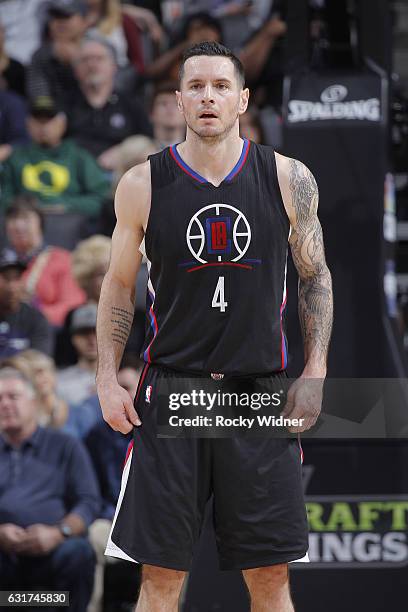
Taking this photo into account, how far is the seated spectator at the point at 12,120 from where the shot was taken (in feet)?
21.8

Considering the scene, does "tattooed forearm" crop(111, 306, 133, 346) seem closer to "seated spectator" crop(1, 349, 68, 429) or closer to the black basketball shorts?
the black basketball shorts

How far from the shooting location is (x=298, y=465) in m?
3.13

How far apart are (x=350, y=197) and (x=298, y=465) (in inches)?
61.9

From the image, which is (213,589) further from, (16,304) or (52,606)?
(16,304)

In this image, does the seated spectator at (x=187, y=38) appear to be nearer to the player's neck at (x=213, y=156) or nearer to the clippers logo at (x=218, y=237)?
the player's neck at (x=213, y=156)

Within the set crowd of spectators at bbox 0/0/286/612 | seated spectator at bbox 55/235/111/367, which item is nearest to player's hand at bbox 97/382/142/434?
crowd of spectators at bbox 0/0/286/612

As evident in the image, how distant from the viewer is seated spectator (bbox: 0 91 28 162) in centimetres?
666

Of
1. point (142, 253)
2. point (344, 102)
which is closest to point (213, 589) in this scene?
point (142, 253)

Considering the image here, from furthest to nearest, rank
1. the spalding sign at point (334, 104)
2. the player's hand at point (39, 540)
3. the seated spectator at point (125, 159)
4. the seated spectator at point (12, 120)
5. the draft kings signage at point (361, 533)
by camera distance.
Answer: the seated spectator at point (12, 120)
the seated spectator at point (125, 159)
the player's hand at point (39, 540)
the spalding sign at point (334, 104)
the draft kings signage at point (361, 533)

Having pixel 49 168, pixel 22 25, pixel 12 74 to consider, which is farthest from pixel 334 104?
pixel 22 25

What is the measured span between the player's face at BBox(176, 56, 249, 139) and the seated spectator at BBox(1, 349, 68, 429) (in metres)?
2.61

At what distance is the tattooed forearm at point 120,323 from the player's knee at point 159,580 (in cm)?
69

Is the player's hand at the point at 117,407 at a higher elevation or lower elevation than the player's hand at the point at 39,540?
higher

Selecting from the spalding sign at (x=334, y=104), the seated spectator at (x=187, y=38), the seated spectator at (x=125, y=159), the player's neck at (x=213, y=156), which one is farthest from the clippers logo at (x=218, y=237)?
the seated spectator at (x=187, y=38)
